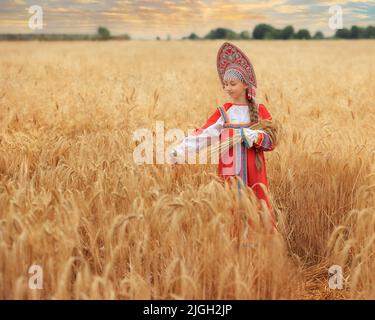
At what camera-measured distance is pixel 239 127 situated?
2.71m

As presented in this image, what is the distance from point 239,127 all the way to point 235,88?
0.22m

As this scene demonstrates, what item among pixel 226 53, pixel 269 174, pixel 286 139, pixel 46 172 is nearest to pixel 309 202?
pixel 269 174

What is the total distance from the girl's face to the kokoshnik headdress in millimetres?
23

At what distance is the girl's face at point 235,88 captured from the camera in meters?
2.71

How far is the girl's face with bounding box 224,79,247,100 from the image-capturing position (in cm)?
271

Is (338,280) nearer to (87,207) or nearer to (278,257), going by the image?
(278,257)
